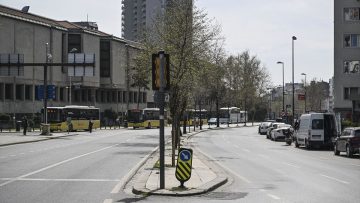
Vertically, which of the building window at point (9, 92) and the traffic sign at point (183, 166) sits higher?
the building window at point (9, 92)

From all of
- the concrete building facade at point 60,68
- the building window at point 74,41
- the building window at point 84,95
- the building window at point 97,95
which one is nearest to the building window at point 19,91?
the concrete building facade at point 60,68

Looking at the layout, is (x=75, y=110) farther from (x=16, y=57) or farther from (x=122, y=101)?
(x=122, y=101)

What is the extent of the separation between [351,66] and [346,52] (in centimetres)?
176

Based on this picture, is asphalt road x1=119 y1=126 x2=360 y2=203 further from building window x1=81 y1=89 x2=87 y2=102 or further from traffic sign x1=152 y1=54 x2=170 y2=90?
building window x1=81 y1=89 x2=87 y2=102

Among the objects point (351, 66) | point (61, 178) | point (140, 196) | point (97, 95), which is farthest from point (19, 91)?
point (140, 196)

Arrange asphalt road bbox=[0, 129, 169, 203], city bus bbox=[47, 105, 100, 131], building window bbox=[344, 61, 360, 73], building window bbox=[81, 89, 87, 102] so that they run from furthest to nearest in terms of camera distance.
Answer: building window bbox=[81, 89, 87, 102], building window bbox=[344, 61, 360, 73], city bus bbox=[47, 105, 100, 131], asphalt road bbox=[0, 129, 169, 203]

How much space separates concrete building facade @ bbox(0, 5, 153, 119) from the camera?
8281cm

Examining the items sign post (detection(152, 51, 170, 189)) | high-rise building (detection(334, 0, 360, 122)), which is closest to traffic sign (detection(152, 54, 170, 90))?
sign post (detection(152, 51, 170, 189))

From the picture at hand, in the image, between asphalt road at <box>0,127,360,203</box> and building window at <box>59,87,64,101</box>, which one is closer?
asphalt road at <box>0,127,360,203</box>

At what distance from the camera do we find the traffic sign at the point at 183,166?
1595 cm

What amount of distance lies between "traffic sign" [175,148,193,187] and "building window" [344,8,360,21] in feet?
202

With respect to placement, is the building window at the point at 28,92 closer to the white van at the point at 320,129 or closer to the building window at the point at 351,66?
the building window at the point at 351,66

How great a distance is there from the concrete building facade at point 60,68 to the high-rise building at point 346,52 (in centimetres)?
2416

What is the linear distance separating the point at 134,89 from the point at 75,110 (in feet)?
176
